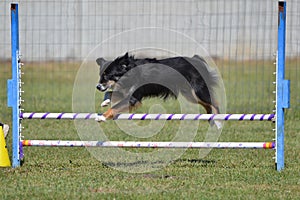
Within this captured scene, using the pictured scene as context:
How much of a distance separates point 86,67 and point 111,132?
13.4 feet

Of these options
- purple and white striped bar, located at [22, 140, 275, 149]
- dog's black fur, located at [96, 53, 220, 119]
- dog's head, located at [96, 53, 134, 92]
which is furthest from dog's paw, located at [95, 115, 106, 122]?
dog's head, located at [96, 53, 134, 92]

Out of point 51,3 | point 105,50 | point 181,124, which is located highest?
point 51,3

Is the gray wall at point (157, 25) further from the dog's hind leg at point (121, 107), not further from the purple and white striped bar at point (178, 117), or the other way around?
the purple and white striped bar at point (178, 117)

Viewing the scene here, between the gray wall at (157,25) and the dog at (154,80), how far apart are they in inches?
90.5

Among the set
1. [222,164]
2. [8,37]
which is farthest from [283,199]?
[8,37]

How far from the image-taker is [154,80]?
7.72 meters

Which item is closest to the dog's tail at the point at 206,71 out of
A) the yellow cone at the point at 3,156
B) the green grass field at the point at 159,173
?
the green grass field at the point at 159,173

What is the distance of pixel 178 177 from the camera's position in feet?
19.5

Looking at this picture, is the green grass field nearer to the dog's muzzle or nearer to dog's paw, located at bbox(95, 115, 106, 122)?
dog's paw, located at bbox(95, 115, 106, 122)

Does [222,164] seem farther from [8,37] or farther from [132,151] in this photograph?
[8,37]

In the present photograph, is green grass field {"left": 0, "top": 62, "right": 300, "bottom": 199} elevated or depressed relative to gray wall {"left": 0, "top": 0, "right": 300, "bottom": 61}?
depressed

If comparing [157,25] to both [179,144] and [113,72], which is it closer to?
[113,72]

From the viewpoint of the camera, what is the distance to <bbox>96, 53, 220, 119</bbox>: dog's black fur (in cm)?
738

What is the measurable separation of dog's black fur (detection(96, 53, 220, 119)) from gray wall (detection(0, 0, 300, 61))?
2284 millimetres
